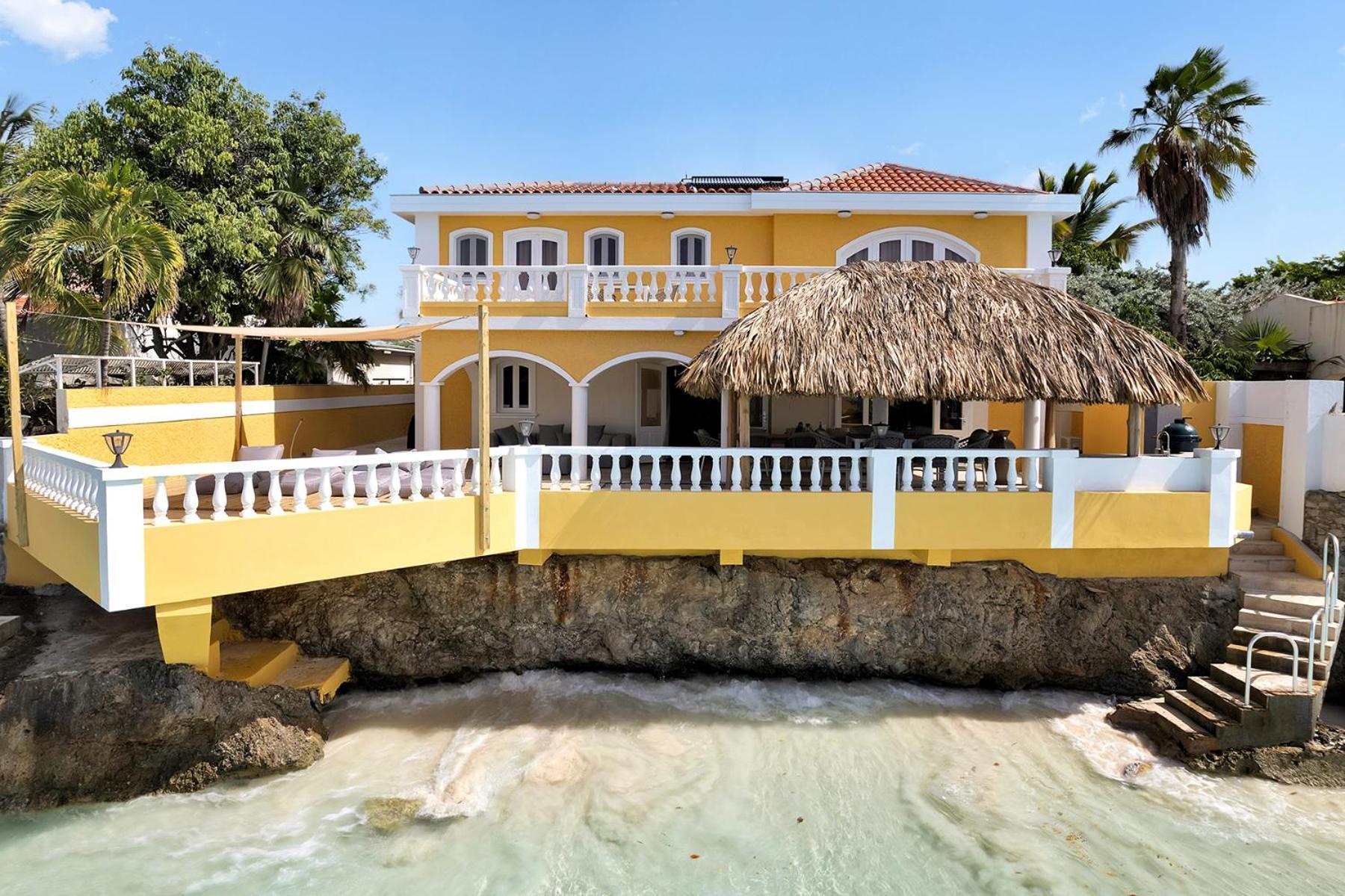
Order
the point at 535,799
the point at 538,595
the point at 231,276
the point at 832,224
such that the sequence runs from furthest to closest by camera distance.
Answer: the point at 231,276 < the point at 832,224 < the point at 538,595 < the point at 535,799

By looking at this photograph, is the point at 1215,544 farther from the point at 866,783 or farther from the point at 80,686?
the point at 80,686

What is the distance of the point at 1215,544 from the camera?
10062mm

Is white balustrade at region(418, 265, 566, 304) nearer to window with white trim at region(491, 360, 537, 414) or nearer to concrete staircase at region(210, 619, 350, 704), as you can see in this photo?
window with white trim at region(491, 360, 537, 414)

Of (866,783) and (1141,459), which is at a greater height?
(1141,459)

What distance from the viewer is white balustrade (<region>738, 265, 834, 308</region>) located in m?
12.7

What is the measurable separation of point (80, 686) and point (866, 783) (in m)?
9.44

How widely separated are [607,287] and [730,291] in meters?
2.18

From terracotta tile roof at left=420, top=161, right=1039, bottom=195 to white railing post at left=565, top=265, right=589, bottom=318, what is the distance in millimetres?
3028

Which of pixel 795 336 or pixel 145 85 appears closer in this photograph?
pixel 795 336

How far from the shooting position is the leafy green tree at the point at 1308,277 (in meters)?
21.5

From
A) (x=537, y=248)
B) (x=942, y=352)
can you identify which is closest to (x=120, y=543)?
(x=537, y=248)

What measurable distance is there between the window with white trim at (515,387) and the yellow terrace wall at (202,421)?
408 centimetres

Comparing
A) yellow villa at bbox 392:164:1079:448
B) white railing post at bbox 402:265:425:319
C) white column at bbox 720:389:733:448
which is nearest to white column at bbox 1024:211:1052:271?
yellow villa at bbox 392:164:1079:448

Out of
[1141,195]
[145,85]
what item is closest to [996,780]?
[1141,195]
